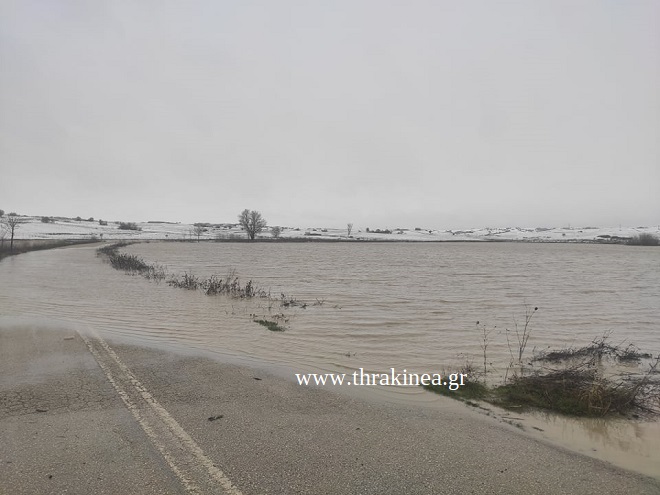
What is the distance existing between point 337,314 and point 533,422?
8.66 m

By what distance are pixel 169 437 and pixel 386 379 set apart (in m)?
4.03

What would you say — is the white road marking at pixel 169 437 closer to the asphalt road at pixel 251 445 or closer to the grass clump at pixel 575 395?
the asphalt road at pixel 251 445

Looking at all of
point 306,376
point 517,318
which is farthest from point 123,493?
point 517,318

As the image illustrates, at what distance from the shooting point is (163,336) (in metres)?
10.2

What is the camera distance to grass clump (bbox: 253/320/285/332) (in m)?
11.2

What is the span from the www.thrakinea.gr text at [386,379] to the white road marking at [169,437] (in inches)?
97.8

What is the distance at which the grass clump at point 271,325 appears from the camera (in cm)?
1121

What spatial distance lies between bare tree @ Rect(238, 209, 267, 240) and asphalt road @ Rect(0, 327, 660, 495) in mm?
118047

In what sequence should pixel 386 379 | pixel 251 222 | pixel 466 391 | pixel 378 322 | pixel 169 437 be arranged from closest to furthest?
1. pixel 169 437
2. pixel 466 391
3. pixel 386 379
4. pixel 378 322
5. pixel 251 222

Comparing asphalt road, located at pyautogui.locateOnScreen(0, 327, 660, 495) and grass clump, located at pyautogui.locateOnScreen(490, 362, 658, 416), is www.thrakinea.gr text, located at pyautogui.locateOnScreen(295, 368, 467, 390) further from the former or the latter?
grass clump, located at pyautogui.locateOnScreen(490, 362, 658, 416)

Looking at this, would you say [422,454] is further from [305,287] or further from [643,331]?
[305,287]

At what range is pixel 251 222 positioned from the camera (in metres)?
125

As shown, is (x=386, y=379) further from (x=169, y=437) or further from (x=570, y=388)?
(x=169, y=437)

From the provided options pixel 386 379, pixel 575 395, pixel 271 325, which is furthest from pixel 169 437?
pixel 271 325
